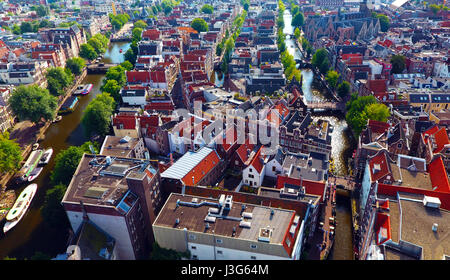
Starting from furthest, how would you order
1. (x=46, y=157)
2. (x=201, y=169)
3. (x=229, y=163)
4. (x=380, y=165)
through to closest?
1. (x=46, y=157)
2. (x=229, y=163)
3. (x=201, y=169)
4. (x=380, y=165)

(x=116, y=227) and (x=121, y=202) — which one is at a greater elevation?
(x=121, y=202)

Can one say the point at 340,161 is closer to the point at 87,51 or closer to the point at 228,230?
the point at 228,230

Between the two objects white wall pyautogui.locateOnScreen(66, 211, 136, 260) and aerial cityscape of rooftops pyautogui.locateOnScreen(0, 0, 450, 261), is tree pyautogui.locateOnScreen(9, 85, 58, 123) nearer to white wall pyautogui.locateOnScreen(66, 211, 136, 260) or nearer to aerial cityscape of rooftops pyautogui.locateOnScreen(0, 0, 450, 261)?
aerial cityscape of rooftops pyautogui.locateOnScreen(0, 0, 450, 261)

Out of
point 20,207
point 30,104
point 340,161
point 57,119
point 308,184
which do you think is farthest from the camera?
point 57,119

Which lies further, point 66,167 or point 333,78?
point 333,78

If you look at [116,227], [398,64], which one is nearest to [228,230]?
[116,227]

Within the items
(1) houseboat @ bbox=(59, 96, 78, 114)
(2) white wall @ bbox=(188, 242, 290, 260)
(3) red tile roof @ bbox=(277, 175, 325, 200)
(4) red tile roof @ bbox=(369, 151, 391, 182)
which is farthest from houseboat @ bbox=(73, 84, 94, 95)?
(4) red tile roof @ bbox=(369, 151, 391, 182)

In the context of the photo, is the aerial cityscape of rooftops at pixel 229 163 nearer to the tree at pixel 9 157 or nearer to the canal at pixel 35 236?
the canal at pixel 35 236

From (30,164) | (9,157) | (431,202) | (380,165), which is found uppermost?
(431,202)

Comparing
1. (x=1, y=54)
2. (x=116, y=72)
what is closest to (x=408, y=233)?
(x=116, y=72)
